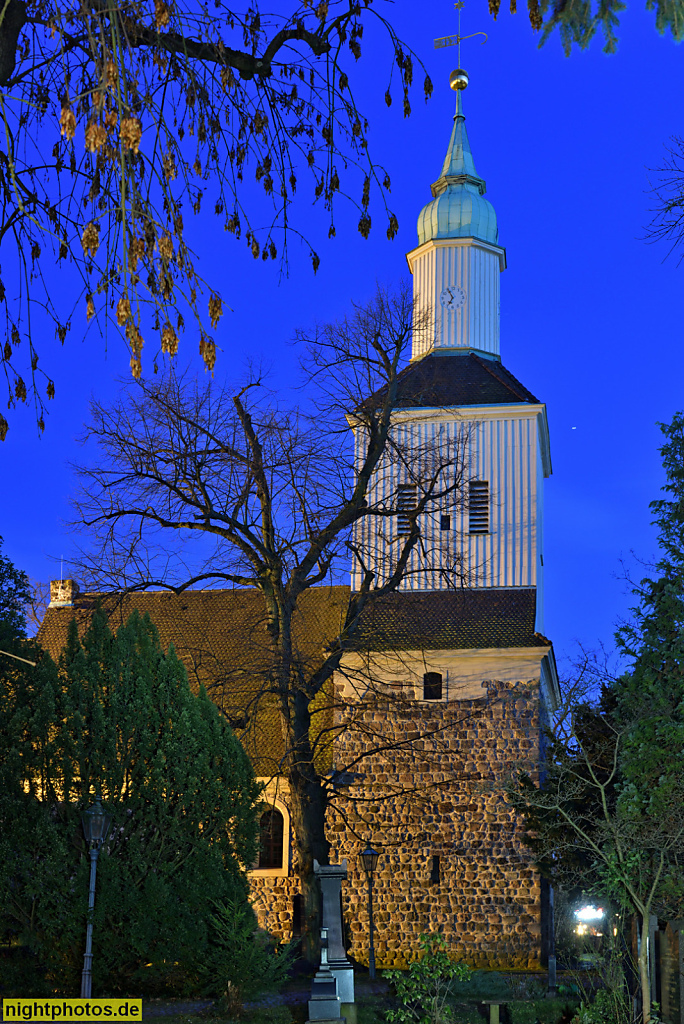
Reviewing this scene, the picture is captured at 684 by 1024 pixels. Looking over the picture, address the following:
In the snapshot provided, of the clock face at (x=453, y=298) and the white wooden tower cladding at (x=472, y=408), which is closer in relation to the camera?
the white wooden tower cladding at (x=472, y=408)

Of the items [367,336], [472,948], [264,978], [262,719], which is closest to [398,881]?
[472,948]

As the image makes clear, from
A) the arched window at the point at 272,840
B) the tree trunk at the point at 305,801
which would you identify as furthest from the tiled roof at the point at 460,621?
the arched window at the point at 272,840

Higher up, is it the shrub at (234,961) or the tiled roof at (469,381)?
the tiled roof at (469,381)

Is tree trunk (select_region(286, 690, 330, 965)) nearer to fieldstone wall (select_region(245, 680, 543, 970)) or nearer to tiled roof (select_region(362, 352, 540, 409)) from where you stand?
fieldstone wall (select_region(245, 680, 543, 970))

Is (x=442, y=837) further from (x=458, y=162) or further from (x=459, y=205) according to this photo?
(x=458, y=162)

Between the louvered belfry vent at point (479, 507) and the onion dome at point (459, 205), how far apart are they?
269 inches

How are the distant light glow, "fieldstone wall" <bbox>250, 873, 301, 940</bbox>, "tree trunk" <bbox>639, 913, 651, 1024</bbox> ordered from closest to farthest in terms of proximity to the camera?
"tree trunk" <bbox>639, 913, 651, 1024</bbox>
"fieldstone wall" <bbox>250, 873, 301, 940</bbox>
the distant light glow

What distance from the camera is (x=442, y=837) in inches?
926

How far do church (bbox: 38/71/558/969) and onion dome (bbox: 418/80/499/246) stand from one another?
622 mm

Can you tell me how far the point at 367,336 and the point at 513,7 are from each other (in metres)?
14.4

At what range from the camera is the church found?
22859 mm

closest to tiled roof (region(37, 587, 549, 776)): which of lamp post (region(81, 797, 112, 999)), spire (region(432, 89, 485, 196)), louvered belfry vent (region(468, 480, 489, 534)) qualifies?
louvered belfry vent (region(468, 480, 489, 534))

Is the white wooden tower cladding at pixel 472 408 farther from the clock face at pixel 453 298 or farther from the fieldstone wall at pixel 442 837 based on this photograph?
the fieldstone wall at pixel 442 837

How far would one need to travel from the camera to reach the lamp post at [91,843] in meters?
12.9
